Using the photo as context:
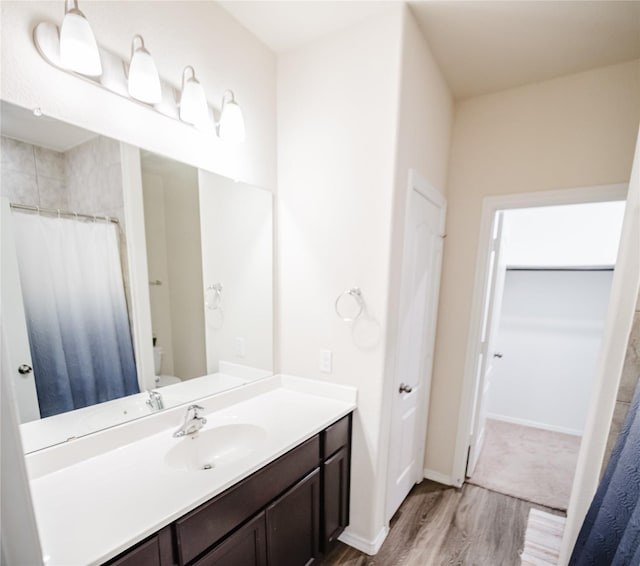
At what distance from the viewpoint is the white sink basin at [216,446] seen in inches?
49.6

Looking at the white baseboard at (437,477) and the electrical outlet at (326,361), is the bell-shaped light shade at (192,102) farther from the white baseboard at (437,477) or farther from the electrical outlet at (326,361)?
the white baseboard at (437,477)

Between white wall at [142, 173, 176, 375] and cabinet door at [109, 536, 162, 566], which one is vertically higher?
white wall at [142, 173, 176, 375]

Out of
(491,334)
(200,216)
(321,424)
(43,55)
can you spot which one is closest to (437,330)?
(491,334)

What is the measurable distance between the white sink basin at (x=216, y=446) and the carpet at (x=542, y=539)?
67.4 inches

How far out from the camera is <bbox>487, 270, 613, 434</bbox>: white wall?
3.10 meters

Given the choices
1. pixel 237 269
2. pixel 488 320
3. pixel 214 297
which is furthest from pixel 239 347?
pixel 488 320

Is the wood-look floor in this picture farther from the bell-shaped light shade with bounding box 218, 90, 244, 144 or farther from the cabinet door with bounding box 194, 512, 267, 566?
the bell-shaped light shade with bounding box 218, 90, 244, 144

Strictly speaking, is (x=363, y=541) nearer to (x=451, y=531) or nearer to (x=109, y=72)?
(x=451, y=531)

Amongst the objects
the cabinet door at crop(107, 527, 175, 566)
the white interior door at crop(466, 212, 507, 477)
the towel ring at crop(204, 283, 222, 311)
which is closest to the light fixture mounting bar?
the towel ring at crop(204, 283, 222, 311)

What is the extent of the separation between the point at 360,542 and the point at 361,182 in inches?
79.7

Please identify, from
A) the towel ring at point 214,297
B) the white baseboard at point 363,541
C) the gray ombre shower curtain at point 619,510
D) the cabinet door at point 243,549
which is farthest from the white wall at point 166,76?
the white baseboard at point 363,541

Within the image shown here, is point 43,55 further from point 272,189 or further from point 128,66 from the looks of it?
point 272,189

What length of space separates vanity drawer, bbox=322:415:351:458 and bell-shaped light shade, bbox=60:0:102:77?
1725 millimetres

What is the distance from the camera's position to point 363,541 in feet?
5.63
